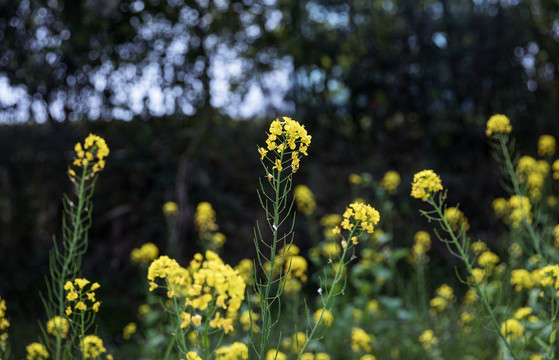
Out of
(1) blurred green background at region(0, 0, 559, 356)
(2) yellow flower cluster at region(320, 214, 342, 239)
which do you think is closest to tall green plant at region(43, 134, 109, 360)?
(2) yellow flower cluster at region(320, 214, 342, 239)

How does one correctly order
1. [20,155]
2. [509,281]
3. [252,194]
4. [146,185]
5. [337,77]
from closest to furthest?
[509,281] → [20,155] → [146,185] → [252,194] → [337,77]

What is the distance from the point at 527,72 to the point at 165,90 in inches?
156

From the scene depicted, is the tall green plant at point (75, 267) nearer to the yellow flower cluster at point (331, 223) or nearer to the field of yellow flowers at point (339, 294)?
the field of yellow flowers at point (339, 294)

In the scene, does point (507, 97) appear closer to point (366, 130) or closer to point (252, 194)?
point (366, 130)

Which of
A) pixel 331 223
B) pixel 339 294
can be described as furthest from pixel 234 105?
pixel 339 294

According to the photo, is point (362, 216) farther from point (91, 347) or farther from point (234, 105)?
point (234, 105)

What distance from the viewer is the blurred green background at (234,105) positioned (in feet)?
16.5

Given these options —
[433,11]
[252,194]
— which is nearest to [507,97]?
[433,11]

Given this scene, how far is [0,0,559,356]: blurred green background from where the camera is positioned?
5.02m

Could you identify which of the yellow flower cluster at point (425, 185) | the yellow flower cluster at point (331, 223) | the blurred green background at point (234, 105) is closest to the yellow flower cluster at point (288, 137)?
the yellow flower cluster at point (425, 185)

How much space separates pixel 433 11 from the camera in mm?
6223

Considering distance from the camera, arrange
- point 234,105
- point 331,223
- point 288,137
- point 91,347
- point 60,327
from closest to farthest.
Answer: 1. point 288,137
2. point 60,327
3. point 91,347
4. point 331,223
5. point 234,105

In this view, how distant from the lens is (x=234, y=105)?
5598mm

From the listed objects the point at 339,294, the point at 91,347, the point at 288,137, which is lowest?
the point at 91,347
